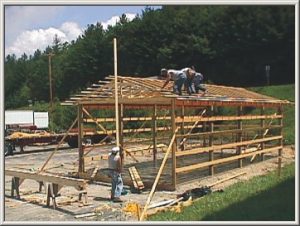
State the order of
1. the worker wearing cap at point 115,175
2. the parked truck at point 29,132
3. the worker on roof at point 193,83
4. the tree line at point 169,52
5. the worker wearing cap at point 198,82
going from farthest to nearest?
the parked truck at point 29,132
the worker wearing cap at point 198,82
the worker on roof at point 193,83
the tree line at point 169,52
the worker wearing cap at point 115,175

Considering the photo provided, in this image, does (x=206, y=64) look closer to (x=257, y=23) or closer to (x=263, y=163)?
(x=263, y=163)

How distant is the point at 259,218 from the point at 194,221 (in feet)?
3.68

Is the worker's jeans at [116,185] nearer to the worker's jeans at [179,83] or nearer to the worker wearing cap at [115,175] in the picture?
the worker wearing cap at [115,175]

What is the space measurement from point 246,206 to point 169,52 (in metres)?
16.7

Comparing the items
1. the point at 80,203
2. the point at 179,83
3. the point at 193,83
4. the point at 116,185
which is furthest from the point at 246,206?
the point at 193,83

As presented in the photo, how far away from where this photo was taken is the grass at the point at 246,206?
342 inches

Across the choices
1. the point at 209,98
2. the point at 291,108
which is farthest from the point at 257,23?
the point at 291,108

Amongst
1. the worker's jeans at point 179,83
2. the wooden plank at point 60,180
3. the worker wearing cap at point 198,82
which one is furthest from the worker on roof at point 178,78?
the wooden plank at point 60,180

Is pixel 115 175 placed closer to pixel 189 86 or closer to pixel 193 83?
pixel 189 86

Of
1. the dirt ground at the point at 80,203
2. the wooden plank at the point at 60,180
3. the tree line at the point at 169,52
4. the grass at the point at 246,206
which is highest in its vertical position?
the tree line at the point at 169,52

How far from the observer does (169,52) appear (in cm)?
2542

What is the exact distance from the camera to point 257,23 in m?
13.1

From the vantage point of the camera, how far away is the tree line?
1402 cm

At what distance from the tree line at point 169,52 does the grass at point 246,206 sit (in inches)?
149
